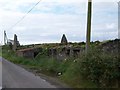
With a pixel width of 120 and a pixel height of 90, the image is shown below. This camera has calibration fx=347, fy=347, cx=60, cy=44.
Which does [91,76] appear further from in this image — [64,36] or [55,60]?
[64,36]

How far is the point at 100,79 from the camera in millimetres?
13078

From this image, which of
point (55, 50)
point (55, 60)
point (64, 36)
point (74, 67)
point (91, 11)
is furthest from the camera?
point (64, 36)

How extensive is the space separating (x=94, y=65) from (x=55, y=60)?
9173 mm

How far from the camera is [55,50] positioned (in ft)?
84.3

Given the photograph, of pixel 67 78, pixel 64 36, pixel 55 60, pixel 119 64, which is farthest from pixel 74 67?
pixel 64 36

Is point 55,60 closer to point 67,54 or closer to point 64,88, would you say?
point 67,54

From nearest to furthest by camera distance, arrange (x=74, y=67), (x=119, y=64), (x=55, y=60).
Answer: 1. (x=119, y=64)
2. (x=74, y=67)
3. (x=55, y=60)

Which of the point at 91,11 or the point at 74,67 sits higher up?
the point at 91,11

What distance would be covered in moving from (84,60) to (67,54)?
865cm

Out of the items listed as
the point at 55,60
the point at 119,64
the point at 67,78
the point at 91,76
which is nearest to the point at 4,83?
the point at 67,78

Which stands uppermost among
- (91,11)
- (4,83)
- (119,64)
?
(91,11)

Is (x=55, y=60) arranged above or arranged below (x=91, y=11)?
below

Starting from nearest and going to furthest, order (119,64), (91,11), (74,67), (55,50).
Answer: (119,64)
(74,67)
(91,11)
(55,50)

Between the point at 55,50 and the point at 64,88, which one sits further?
the point at 55,50
